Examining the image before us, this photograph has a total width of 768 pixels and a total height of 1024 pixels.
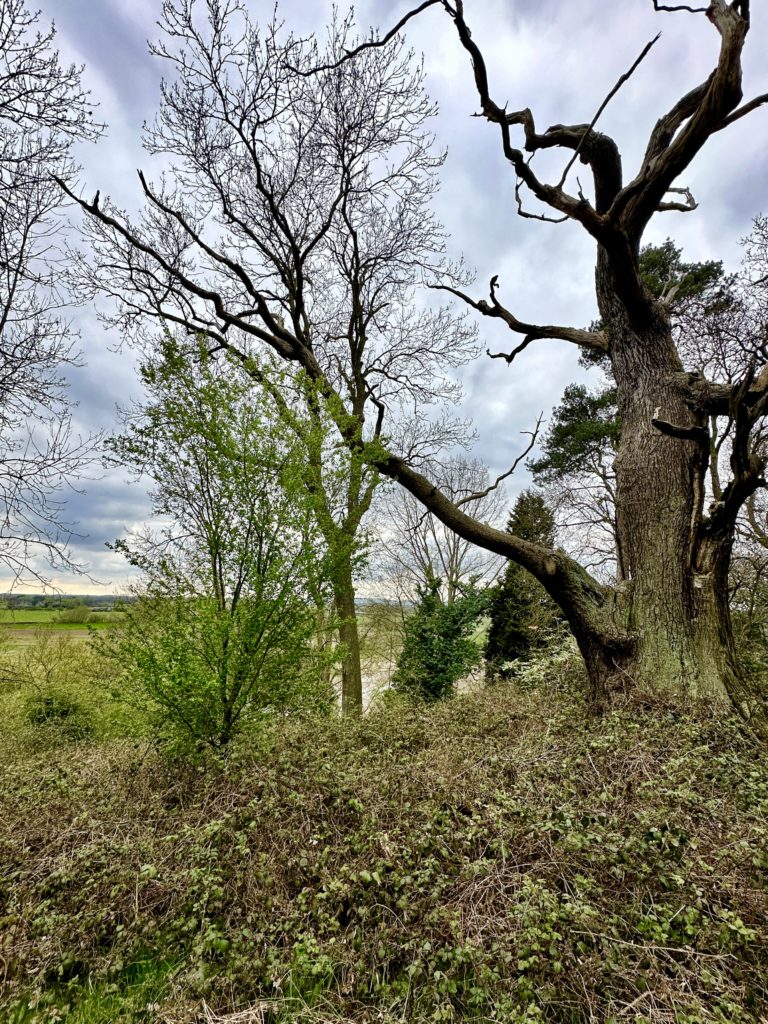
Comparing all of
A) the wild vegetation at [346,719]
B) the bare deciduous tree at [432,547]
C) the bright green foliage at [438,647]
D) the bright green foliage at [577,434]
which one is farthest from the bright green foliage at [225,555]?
the bare deciduous tree at [432,547]

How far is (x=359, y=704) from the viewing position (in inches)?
340

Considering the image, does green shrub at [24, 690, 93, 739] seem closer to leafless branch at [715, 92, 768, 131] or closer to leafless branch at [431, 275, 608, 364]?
leafless branch at [431, 275, 608, 364]

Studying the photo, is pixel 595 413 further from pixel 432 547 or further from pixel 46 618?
pixel 46 618

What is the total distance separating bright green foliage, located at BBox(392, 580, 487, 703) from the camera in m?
10.0

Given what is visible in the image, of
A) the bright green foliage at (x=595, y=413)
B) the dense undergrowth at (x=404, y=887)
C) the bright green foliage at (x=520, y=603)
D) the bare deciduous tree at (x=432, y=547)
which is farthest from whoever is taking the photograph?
the bare deciduous tree at (x=432, y=547)

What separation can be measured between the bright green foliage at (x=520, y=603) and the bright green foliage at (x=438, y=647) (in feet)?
4.22

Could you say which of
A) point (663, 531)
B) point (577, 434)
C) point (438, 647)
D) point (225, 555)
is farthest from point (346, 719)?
point (577, 434)

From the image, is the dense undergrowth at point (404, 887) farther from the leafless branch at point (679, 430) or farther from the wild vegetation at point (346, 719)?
the leafless branch at point (679, 430)

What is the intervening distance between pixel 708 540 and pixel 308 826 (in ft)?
14.6

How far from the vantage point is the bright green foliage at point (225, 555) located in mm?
3809

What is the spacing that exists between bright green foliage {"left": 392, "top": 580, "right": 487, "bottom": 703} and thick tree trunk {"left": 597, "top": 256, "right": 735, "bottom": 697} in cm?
597

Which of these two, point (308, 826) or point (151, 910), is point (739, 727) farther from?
point (151, 910)

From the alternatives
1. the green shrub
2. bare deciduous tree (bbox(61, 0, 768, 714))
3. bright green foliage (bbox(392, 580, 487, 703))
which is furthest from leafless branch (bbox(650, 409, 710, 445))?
the green shrub

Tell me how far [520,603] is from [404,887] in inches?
434
